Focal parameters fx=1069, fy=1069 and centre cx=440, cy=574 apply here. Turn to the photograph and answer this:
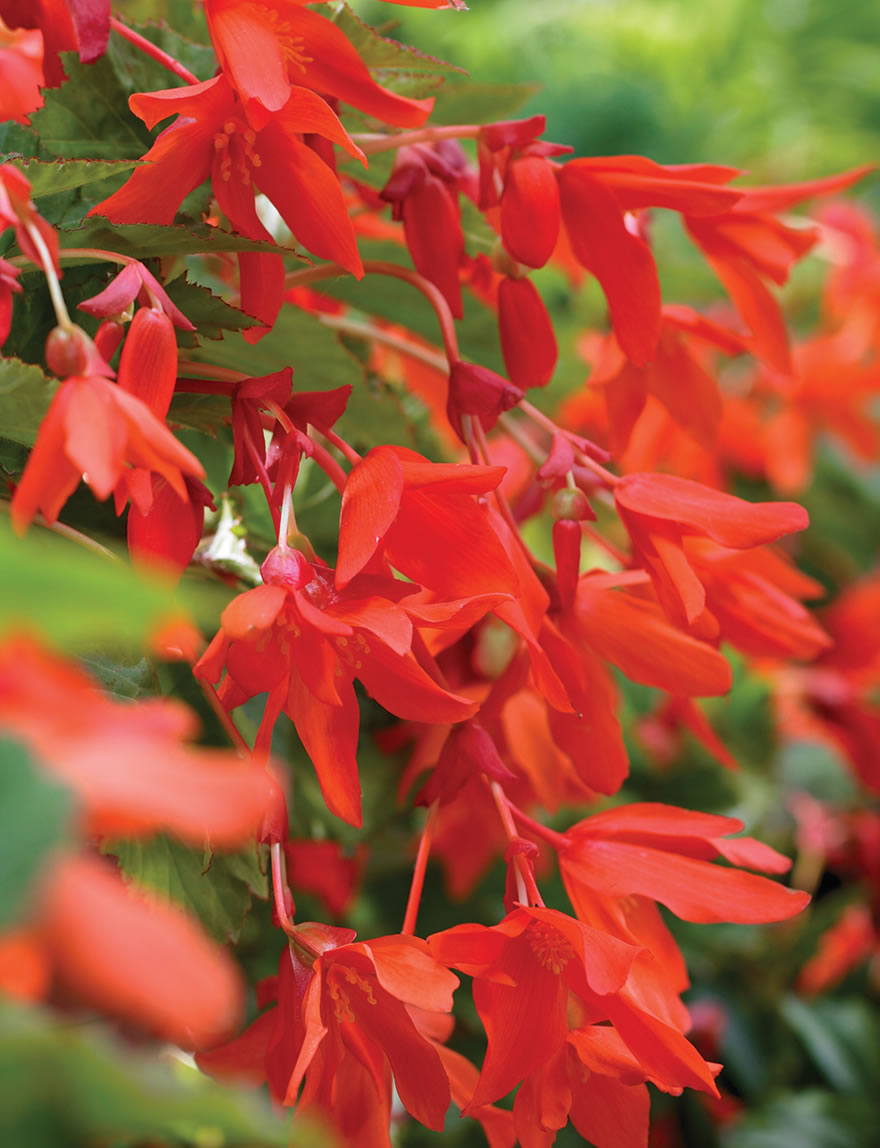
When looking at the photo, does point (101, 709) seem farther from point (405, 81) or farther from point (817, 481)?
point (817, 481)

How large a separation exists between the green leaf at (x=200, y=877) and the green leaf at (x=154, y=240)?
0.64ft

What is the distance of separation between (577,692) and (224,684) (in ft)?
0.43

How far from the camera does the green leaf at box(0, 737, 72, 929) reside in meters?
0.13

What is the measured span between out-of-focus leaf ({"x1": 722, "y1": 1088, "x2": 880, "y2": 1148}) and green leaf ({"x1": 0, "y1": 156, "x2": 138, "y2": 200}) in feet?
2.54

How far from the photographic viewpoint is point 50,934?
0.46 ft

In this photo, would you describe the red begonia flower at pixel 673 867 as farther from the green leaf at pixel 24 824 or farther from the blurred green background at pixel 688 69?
the blurred green background at pixel 688 69

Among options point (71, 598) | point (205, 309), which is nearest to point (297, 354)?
point (205, 309)

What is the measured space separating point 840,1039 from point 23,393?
0.87m

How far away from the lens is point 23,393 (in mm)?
294

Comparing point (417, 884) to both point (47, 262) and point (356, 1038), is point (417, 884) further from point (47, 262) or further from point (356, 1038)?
point (47, 262)

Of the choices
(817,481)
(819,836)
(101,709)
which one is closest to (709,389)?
(101,709)

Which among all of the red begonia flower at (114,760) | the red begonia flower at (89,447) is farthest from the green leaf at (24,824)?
the red begonia flower at (89,447)

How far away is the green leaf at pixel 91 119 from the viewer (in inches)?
16.0

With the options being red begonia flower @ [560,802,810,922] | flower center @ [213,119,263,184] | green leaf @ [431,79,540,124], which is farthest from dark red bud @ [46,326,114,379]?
green leaf @ [431,79,540,124]
